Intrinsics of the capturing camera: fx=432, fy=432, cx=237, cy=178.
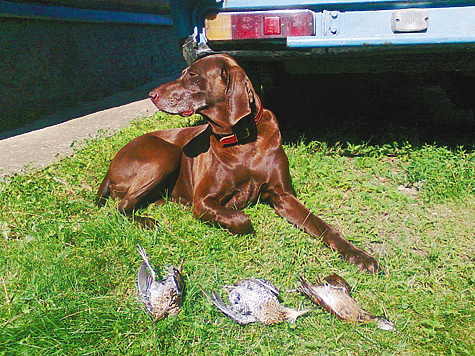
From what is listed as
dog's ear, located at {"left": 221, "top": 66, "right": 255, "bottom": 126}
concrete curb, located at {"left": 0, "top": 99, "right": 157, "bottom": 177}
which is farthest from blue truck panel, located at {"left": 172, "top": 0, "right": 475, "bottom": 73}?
concrete curb, located at {"left": 0, "top": 99, "right": 157, "bottom": 177}

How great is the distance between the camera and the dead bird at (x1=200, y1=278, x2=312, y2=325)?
1.97 metres

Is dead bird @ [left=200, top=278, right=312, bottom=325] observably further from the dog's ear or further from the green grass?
the dog's ear

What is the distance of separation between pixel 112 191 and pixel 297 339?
188 cm

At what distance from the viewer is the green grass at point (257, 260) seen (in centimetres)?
187

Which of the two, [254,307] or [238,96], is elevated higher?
[238,96]

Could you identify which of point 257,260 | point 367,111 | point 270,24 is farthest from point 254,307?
point 367,111

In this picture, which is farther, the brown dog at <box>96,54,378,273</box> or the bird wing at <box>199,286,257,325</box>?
the brown dog at <box>96,54,378,273</box>

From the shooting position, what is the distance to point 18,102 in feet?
17.4

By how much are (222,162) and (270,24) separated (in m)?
0.99

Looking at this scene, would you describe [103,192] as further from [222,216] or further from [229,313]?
[229,313]

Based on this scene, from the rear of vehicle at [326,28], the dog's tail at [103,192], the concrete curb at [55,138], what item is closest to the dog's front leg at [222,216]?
the dog's tail at [103,192]

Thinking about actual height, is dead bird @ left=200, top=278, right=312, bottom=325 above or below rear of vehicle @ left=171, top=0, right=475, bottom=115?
below

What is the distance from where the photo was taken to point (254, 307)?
197 centimetres

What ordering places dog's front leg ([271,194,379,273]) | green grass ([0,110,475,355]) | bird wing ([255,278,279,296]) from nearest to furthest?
green grass ([0,110,475,355]), bird wing ([255,278,279,296]), dog's front leg ([271,194,379,273])
